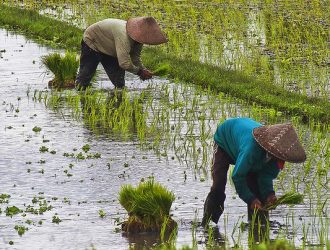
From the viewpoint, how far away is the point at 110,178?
26.9 ft

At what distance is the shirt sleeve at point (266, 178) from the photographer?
661 centimetres

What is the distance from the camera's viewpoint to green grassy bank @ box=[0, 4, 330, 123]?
10.6m

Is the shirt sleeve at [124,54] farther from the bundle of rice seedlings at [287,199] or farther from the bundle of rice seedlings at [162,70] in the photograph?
the bundle of rice seedlings at [287,199]

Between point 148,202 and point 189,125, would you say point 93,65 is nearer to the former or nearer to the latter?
point 189,125

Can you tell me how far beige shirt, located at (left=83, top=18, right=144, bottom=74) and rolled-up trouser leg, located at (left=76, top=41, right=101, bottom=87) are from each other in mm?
96

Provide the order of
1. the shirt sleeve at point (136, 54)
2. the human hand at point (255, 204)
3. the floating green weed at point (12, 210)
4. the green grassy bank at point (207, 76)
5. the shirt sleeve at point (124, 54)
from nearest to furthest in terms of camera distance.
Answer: the human hand at point (255, 204) < the floating green weed at point (12, 210) < the green grassy bank at point (207, 76) < the shirt sleeve at point (124, 54) < the shirt sleeve at point (136, 54)

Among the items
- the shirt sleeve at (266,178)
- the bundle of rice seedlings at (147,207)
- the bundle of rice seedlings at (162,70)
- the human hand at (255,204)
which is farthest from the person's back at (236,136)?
the bundle of rice seedlings at (162,70)

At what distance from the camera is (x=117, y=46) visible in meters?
10.9

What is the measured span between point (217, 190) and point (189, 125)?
10.1 ft

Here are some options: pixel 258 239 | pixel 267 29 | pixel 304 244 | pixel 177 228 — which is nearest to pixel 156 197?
pixel 177 228

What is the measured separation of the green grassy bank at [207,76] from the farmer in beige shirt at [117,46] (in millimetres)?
1080

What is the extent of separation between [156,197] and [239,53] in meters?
7.24

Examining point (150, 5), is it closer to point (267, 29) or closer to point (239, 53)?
point (267, 29)

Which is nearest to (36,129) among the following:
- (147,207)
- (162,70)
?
(162,70)
